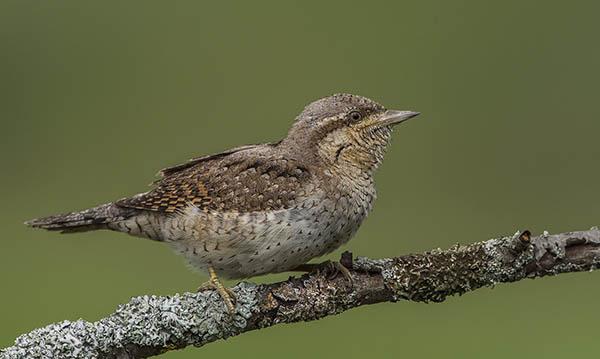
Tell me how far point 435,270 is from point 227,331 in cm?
70

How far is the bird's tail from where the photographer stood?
4.22m

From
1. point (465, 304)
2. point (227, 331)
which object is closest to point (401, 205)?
point (465, 304)

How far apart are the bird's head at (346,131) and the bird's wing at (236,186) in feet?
0.53

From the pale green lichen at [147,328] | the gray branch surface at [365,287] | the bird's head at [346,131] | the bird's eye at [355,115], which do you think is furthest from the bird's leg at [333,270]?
the bird's eye at [355,115]

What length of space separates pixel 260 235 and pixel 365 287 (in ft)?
1.48

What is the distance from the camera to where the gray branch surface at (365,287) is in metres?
3.59

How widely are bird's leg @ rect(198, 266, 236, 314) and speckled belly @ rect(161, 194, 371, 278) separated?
1.8 inches

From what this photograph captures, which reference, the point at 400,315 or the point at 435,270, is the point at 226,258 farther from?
the point at 400,315

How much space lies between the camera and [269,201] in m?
3.99

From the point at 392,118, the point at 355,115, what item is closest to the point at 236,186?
the point at 355,115

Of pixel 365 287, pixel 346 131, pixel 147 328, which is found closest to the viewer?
pixel 147 328

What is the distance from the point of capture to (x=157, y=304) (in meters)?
3.60

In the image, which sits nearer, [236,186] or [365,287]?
[365,287]

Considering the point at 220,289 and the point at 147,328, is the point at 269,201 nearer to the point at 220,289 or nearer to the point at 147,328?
the point at 220,289
